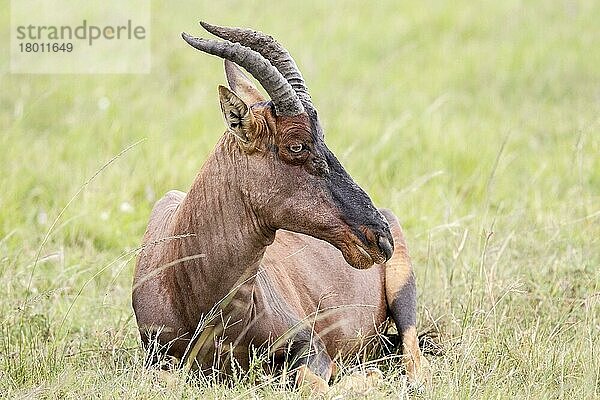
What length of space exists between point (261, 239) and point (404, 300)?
1577mm

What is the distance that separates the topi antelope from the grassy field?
285 millimetres

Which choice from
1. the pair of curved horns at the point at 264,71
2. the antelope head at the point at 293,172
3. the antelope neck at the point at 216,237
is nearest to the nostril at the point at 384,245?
the antelope head at the point at 293,172

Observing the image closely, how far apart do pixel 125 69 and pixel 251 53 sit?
6959 millimetres

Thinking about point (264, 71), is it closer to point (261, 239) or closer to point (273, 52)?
point (273, 52)

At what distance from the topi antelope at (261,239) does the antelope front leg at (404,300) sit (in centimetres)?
2

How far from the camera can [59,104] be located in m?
11.3

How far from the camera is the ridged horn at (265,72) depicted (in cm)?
547

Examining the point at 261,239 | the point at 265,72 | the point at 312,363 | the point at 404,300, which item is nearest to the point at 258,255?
the point at 261,239

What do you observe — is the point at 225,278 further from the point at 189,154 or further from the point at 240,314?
the point at 189,154

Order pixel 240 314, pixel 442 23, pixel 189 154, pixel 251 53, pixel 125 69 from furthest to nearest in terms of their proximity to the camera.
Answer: pixel 442 23 → pixel 125 69 → pixel 189 154 → pixel 240 314 → pixel 251 53

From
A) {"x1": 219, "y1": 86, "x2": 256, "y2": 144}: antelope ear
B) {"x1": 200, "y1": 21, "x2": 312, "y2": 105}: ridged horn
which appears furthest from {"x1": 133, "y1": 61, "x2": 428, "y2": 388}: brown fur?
{"x1": 200, "y1": 21, "x2": 312, "y2": 105}: ridged horn

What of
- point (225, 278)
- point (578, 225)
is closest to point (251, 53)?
point (225, 278)

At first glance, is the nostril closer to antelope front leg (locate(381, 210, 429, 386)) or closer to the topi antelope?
the topi antelope

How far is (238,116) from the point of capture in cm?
556
